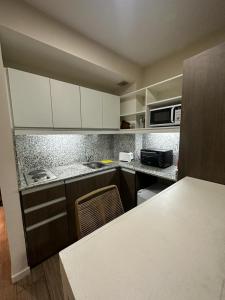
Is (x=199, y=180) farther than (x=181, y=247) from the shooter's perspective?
Yes

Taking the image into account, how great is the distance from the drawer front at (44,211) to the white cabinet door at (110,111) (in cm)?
126

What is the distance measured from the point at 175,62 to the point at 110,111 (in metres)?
1.14

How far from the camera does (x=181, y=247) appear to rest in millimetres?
536

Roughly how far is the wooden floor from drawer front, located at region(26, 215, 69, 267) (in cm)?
9

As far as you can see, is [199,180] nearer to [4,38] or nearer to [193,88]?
[193,88]

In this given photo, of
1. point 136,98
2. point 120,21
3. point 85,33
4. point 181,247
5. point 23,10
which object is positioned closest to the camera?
point 181,247

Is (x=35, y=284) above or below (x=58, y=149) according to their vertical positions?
below

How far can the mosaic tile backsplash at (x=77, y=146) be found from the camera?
180cm

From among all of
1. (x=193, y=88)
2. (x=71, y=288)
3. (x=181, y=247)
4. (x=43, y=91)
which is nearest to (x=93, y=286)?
(x=71, y=288)

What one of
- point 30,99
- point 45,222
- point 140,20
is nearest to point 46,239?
point 45,222

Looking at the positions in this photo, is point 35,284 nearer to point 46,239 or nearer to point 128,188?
point 46,239

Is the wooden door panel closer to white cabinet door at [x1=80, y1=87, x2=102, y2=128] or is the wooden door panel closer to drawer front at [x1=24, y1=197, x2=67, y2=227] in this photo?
white cabinet door at [x1=80, y1=87, x2=102, y2=128]

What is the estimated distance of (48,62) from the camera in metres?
1.66

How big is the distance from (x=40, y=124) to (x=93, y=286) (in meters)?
1.55
